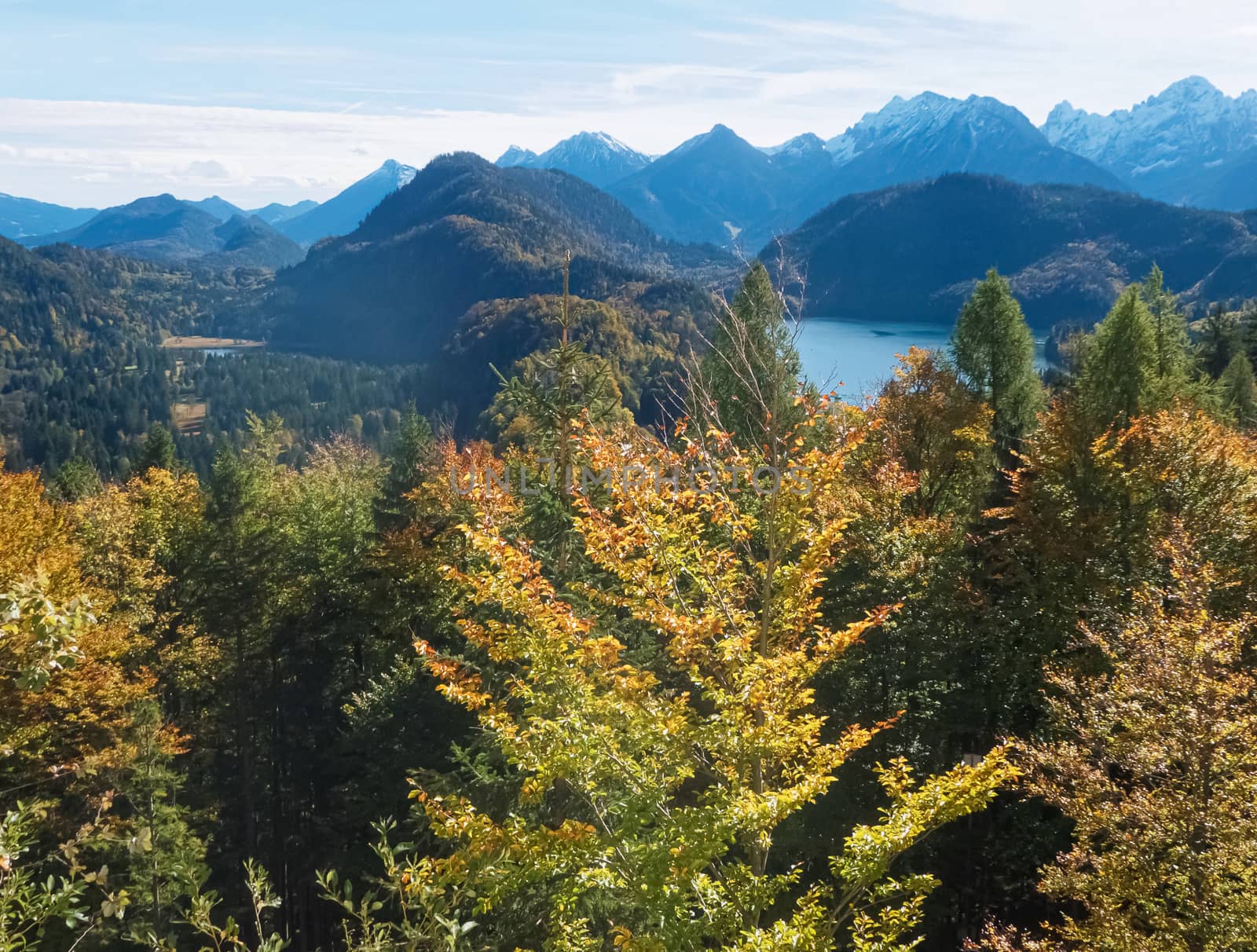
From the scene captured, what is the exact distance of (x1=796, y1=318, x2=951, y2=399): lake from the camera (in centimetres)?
8138

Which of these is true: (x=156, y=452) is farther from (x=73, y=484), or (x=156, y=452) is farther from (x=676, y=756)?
(x=676, y=756)

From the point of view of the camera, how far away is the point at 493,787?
13.4m

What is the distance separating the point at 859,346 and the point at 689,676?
135m

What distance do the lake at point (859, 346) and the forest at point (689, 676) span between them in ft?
81.3

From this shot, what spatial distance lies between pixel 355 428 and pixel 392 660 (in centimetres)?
11358

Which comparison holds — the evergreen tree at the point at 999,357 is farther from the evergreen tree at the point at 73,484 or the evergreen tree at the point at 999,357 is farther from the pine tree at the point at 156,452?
the evergreen tree at the point at 73,484

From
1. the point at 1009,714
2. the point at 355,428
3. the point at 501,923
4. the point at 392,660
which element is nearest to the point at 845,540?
the point at 1009,714

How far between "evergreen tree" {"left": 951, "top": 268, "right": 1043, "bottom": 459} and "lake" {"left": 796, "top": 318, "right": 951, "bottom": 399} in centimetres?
802

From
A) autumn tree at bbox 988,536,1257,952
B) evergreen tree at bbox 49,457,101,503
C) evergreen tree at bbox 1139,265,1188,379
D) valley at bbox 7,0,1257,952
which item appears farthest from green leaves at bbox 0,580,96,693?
evergreen tree at bbox 49,457,101,503

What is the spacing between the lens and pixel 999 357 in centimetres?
3291

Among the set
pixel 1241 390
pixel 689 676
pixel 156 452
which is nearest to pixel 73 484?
pixel 156 452

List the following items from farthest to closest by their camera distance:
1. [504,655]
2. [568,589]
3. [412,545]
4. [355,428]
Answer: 1. [355,428]
2. [412,545]
3. [568,589]
4. [504,655]

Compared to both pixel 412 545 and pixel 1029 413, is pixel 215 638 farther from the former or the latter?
pixel 1029 413

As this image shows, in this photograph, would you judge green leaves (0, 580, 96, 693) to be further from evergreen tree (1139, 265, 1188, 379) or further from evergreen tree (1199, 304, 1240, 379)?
evergreen tree (1199, 304, 1240, 379)
